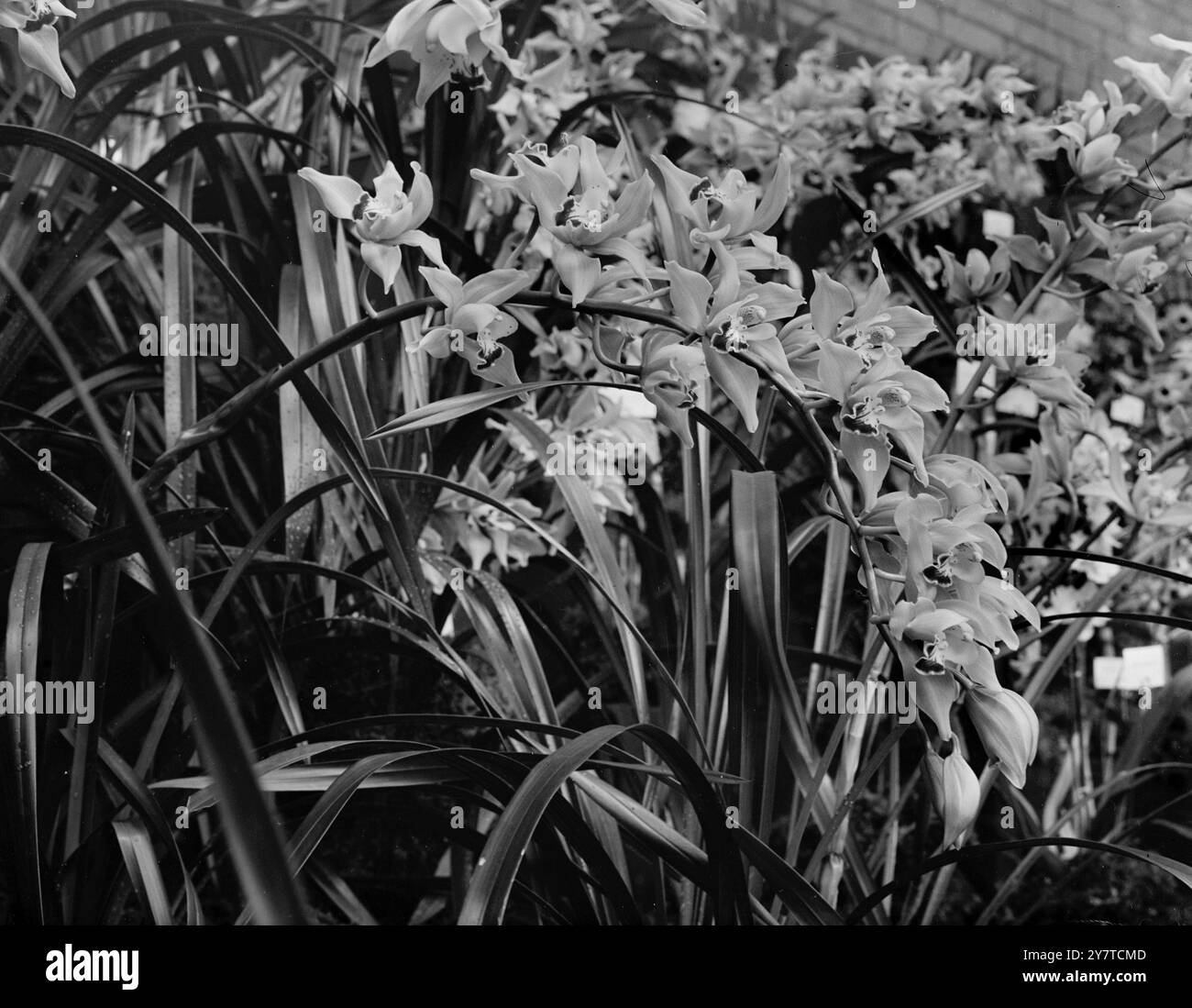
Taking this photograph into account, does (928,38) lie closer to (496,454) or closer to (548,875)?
(496,454)

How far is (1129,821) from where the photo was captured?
0.94 m

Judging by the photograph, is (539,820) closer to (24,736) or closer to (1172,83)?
(24,736)

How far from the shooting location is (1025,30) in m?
0.99

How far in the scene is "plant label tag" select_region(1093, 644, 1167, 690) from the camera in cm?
104

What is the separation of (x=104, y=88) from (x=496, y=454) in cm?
53

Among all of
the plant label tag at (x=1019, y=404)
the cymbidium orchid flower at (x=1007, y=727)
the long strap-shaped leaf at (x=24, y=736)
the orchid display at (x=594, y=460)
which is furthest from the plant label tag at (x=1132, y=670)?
the long strap-shaped leaf at (x=24, y=736)

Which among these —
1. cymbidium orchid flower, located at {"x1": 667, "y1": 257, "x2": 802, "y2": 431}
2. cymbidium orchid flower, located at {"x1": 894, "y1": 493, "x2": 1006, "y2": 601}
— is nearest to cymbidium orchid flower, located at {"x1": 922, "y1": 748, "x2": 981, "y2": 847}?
cymbidium orchid flower, located at {"x1": 894, "y1": 493, "x2": 1006, "y2": 601}

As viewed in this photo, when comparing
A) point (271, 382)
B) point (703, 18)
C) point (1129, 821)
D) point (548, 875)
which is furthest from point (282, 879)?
point (1129, 821)

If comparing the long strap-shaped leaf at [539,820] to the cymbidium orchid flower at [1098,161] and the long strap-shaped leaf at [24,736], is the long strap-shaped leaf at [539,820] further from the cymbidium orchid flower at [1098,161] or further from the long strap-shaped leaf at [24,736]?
the cymbidium orchid flower at [1098,161]

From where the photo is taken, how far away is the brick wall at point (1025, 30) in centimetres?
97

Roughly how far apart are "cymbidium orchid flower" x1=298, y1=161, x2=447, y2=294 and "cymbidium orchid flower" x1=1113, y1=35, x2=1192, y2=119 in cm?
66

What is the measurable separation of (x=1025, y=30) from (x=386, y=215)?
0.75m

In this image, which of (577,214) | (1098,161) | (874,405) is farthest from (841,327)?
(1098,161)
